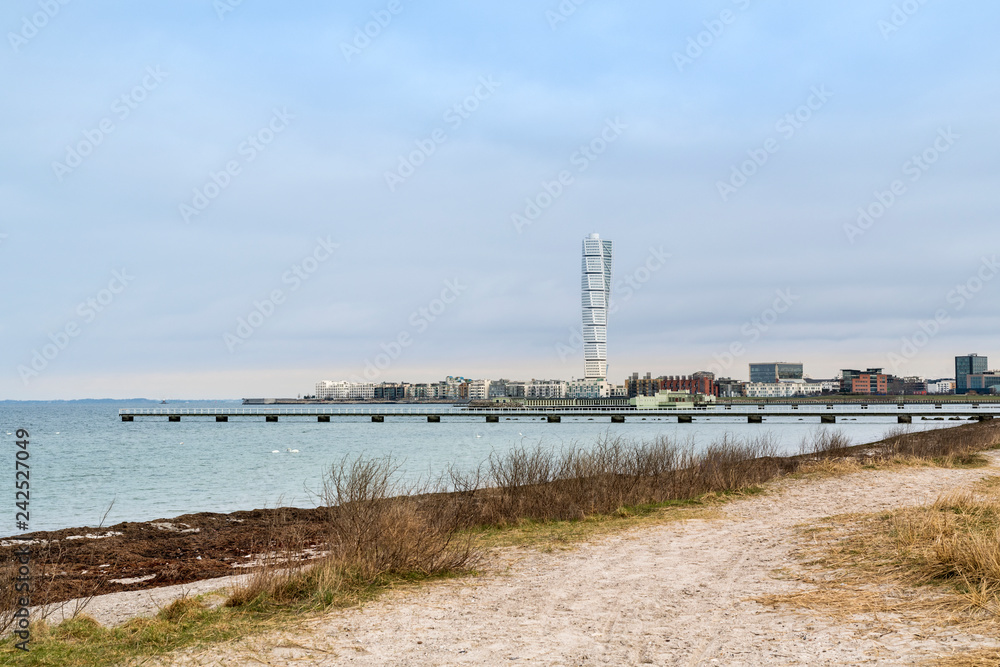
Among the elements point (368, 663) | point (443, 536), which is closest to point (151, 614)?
point (443, 536)

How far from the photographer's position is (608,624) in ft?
26.5

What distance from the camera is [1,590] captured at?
10.1 m

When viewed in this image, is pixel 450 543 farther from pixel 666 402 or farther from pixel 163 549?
pixel 666 402

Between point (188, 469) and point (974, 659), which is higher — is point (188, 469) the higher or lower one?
the lower one

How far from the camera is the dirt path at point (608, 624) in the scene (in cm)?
691

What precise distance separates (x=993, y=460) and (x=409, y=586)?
2648 centimetres

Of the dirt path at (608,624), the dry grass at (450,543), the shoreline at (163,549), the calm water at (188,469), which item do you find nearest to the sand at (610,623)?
the dirt path at (608,624)

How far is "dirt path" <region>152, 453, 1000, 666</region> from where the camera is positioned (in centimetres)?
691

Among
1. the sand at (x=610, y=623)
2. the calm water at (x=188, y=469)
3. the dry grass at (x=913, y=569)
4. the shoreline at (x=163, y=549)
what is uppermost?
the dry grass at (x=913, y=569)

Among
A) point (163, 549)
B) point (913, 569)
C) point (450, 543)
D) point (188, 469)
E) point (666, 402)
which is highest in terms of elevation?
point (913, 569)

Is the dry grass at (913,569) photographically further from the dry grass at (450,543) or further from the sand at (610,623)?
the sand at (610,623)

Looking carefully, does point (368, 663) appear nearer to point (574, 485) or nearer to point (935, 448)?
point (574, 485)

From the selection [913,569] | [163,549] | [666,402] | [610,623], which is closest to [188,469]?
[163,549]

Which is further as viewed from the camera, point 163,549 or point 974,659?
point 163,549
